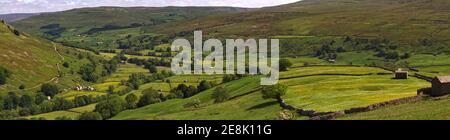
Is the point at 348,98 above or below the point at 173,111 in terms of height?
above

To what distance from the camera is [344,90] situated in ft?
347

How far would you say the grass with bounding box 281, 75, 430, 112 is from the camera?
83.2 m

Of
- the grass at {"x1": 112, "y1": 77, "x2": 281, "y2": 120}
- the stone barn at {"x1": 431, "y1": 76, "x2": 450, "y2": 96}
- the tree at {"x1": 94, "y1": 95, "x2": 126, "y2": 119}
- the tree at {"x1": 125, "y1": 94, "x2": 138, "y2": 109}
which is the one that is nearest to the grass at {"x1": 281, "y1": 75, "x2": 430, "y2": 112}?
the grass at {"x1": 112, "y1": 77, "x2": 281, "y2": 120}

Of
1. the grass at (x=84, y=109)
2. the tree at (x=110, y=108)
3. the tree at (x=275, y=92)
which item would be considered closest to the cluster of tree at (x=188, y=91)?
the tree at (x=110, y=108)

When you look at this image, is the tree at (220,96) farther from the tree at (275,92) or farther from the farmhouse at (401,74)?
the farmhouse at (401,74)

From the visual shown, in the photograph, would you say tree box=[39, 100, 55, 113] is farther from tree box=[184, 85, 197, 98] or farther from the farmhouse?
the farmhouse

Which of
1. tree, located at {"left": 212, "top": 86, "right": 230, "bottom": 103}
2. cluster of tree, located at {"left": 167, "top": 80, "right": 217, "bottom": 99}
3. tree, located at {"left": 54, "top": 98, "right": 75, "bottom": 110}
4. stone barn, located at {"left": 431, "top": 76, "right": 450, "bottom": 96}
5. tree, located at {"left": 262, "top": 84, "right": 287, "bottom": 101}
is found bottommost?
tree, located at {"left": 54, "top": 98, "right": 75, "bottom": 110}

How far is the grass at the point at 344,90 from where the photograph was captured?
83.2 metres
